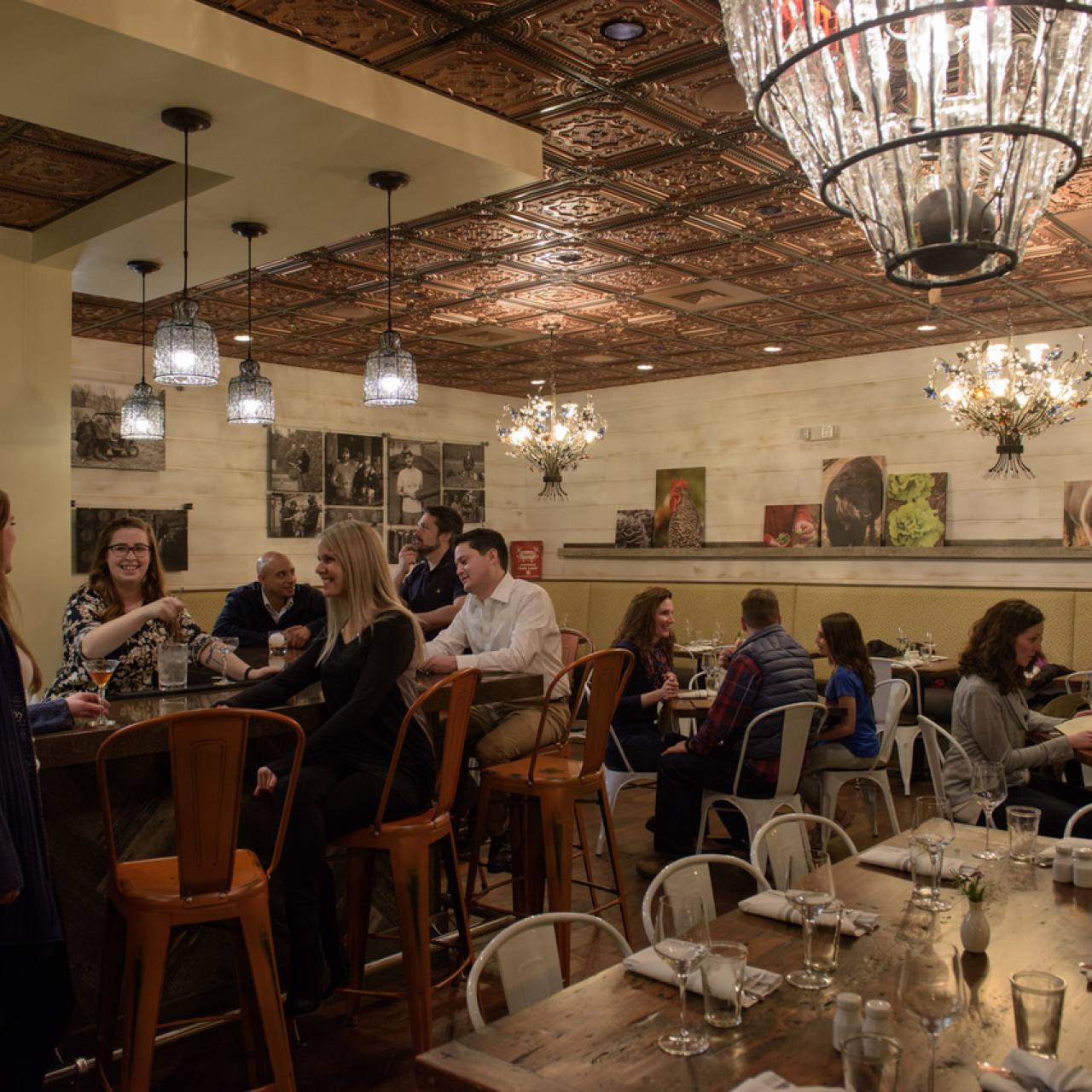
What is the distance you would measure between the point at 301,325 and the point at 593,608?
4.64 meters

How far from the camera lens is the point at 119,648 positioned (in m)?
4.04

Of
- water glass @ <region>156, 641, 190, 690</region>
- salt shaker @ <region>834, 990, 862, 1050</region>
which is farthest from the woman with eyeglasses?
salt shaker @ <region>834, 990, 862, 1050</region>

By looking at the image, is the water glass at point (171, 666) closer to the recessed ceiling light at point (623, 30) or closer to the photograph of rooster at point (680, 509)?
the recessed ceiling light at point (623, 30)

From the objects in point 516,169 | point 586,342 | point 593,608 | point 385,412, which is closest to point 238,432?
point 385,412

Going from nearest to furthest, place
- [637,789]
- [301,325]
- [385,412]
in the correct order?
[637,789], [301,325], [385,412]

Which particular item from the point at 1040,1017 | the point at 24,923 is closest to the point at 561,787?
the point at 24,923

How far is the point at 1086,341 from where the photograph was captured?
866 centimetres

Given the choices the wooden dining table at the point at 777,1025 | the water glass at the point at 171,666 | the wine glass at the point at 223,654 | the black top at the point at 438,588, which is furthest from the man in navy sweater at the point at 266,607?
the wooden dining table at the point at 777,1025

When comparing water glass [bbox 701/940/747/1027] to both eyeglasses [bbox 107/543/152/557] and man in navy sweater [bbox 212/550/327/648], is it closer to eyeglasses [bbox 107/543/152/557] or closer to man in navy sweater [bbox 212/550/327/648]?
eyeglasses [bbox 107/543/152/557]

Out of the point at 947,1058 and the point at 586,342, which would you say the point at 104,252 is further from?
the point at 947,1058

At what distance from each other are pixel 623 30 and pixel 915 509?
6661mm

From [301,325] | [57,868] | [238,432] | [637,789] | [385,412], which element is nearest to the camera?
[57,868]

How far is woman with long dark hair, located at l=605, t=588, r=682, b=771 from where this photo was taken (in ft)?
17.9

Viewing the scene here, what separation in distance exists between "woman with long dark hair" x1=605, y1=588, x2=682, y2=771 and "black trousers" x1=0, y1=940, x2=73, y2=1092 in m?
3.34
